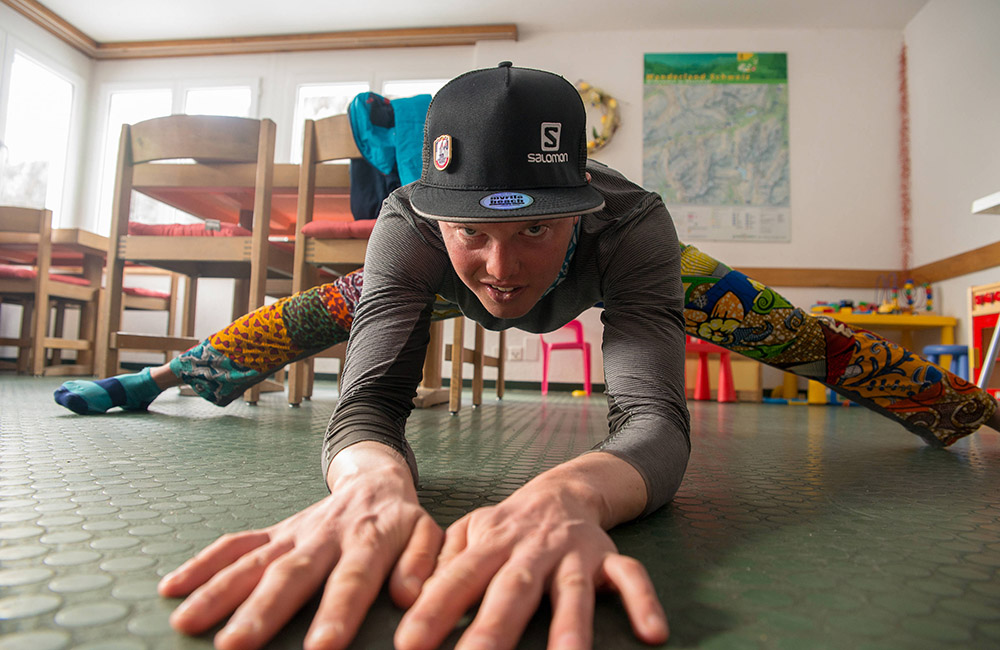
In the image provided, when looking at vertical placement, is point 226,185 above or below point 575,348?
above

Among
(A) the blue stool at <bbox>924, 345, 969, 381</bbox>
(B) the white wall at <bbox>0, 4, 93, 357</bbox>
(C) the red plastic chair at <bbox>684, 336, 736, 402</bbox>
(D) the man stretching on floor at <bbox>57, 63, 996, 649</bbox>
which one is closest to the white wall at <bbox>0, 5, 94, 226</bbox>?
(B) the white wall at <bbox>0, 4, 93, 357</bbox>

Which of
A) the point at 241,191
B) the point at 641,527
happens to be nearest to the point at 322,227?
the point at 241,191

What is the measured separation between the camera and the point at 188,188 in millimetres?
2350

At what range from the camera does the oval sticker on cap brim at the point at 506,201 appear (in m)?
0.66

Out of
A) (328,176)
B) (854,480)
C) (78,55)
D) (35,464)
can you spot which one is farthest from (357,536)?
(78,55)

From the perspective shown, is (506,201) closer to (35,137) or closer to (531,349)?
(531,349)

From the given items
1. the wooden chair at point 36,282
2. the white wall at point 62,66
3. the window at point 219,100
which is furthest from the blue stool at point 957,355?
the white wall at point 62,66

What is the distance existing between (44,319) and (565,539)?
403 cm

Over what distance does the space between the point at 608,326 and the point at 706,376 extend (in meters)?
3.30

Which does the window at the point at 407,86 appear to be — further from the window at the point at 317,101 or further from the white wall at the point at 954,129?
the white wall at the point at 954,129

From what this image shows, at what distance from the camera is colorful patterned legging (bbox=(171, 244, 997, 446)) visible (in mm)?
1225

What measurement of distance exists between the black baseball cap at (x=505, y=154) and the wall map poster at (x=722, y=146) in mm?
4035

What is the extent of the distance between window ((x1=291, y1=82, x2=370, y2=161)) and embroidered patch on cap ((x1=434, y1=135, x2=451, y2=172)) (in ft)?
16.3

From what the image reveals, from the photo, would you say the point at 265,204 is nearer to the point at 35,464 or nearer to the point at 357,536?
the point at 35,464
